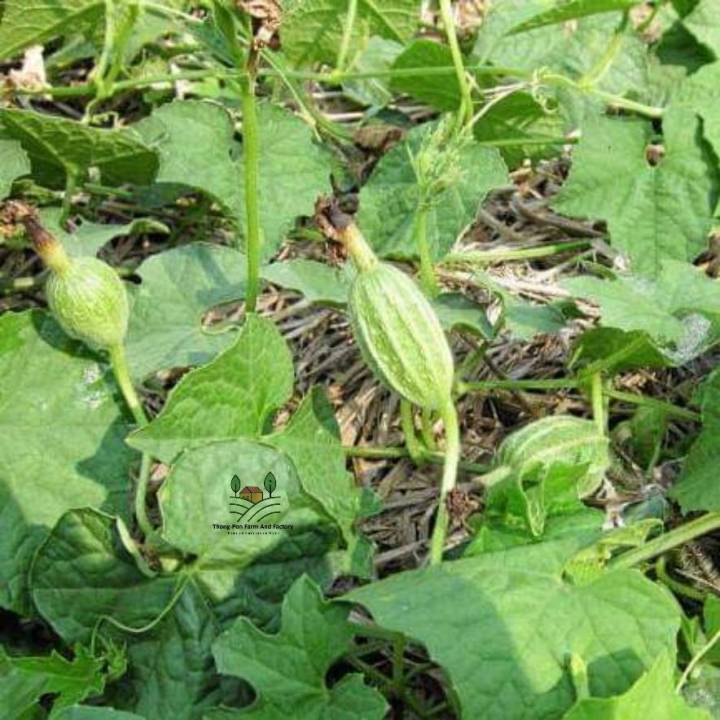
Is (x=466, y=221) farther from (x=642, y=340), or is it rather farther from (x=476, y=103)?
(x=642, y=340)

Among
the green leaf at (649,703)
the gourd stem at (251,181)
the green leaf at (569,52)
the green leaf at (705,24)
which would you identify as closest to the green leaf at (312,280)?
the gourd stem at (251,181)

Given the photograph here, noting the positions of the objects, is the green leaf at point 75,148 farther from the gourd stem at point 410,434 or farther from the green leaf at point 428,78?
the gourd stem at point 410,434

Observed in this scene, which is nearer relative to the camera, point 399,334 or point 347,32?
point 399,334

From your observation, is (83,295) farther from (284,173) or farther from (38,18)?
(38,18)

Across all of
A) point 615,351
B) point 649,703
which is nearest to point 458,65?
point 615,351

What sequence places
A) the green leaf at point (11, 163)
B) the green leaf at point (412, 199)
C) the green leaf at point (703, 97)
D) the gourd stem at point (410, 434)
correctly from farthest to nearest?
1. the green leaf at point (703, 97)
2. the green leaf at point (412, 199)
3. the green leaf at point (11, 163)
4. the gourd stem at point (410, 434)

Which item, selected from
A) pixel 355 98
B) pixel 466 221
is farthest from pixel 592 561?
pixel 355 98
